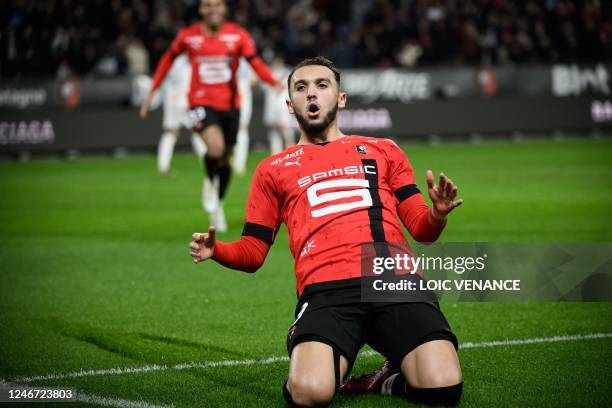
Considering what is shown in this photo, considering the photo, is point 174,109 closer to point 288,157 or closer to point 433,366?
point 288,157

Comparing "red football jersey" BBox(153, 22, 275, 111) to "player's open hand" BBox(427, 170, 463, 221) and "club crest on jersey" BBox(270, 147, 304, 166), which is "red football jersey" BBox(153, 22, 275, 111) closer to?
"club crest on jersey" BBox(270, 147, 304, 166)

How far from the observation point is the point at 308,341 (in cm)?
537

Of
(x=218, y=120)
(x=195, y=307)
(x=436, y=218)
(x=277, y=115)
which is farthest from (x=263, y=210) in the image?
(x=277, y=115)

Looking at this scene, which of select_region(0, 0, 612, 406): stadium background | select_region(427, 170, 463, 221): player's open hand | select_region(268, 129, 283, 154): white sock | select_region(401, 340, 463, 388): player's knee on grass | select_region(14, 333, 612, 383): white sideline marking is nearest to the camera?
select_region(427, 170, 463, 221): player's open hand

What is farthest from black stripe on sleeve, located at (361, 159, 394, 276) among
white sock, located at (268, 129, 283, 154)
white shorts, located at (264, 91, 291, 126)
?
white sock, located at (268, 129, 283, 154)

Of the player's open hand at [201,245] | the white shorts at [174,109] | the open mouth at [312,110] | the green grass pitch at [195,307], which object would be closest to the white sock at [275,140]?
the white shorts at [174,109]

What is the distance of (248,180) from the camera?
19891 mm

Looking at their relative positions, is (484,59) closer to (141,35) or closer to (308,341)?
(141,35)

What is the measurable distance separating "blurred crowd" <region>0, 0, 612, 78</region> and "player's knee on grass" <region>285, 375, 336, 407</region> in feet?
66.6

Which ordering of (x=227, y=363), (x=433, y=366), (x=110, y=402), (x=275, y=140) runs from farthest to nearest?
(x=275, y=140) < (x=227, y=363) < (x=110, y=402) < (x=433, y=366)

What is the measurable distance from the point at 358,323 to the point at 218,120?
307 inches

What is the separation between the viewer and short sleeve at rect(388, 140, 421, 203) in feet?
19.5

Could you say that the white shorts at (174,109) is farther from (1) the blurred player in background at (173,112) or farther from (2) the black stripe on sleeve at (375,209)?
(2) the black stripe on sleeve at (375,209)

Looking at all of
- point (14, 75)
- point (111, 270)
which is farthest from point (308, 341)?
point (14, 75)
